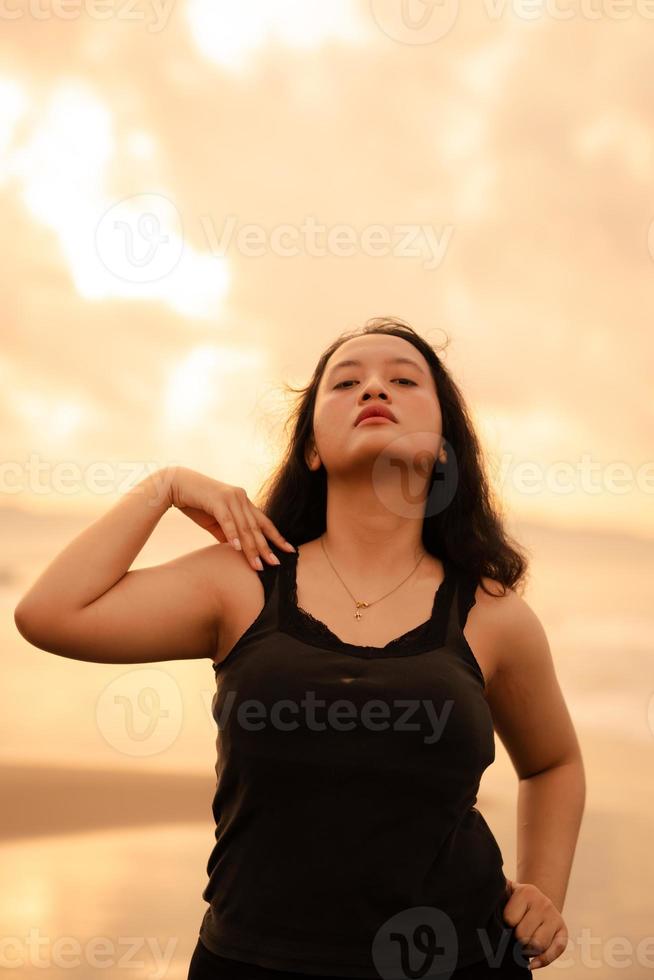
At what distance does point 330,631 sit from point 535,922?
2.51 ft

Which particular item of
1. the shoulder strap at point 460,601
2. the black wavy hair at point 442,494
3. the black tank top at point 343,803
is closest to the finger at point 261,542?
the black tank top at point 343,803

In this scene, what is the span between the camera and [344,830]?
5.75 ft

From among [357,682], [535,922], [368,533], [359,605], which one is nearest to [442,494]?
[368,533]

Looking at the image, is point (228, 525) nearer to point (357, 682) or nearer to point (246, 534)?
point (246, 534)

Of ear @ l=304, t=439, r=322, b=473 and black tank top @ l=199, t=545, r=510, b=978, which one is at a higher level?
ear @ l=304, t=439, r=322, b=473

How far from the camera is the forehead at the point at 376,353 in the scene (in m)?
2.26

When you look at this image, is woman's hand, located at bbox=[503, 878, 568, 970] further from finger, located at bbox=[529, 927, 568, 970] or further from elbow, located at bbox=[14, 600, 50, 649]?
elbow, located at bbox=[14, 600, 50, 649]

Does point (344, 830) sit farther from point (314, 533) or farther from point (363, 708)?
point (314, 533)

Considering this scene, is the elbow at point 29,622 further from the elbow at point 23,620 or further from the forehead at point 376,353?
the forehead at point 376,353

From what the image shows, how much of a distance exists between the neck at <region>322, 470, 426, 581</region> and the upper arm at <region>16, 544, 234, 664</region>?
0.27 m

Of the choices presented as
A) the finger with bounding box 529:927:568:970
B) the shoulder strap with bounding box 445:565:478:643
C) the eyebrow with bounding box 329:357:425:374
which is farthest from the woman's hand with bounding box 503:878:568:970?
the eyebrow with bounding box 329:357:425:374

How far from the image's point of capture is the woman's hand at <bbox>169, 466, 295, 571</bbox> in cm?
204

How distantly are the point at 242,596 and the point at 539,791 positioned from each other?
0.92 meters

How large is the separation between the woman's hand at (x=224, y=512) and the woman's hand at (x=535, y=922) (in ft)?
2.88
